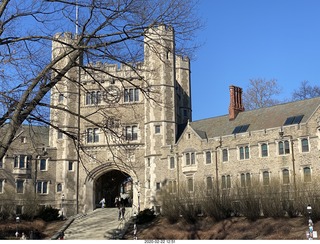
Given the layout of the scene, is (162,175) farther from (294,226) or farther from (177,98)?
(294,226)

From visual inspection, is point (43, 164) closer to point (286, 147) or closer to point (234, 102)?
point (234, 102)

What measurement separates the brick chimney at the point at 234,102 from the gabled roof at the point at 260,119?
444mm

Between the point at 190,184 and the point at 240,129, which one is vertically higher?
the point at 240,129

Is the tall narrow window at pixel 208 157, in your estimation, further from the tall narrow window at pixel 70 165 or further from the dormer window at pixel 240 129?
the tall narrow window at pixel 70 165

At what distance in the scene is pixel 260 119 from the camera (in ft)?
117

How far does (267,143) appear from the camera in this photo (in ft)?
108

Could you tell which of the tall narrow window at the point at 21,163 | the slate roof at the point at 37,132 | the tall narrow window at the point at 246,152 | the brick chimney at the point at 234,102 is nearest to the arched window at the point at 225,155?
the tall narrow window at the point at 246,152

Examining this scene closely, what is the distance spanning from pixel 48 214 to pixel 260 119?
18.2 meters

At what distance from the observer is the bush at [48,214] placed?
36969 mm

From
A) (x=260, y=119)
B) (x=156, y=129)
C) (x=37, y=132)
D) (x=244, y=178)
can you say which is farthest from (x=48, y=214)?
(x=37, y=132)

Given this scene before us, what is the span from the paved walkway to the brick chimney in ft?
38.5

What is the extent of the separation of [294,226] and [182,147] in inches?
511

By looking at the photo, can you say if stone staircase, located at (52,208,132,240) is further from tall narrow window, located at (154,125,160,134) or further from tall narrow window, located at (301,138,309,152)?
tall narrow window, located at (301,138,309,152)
